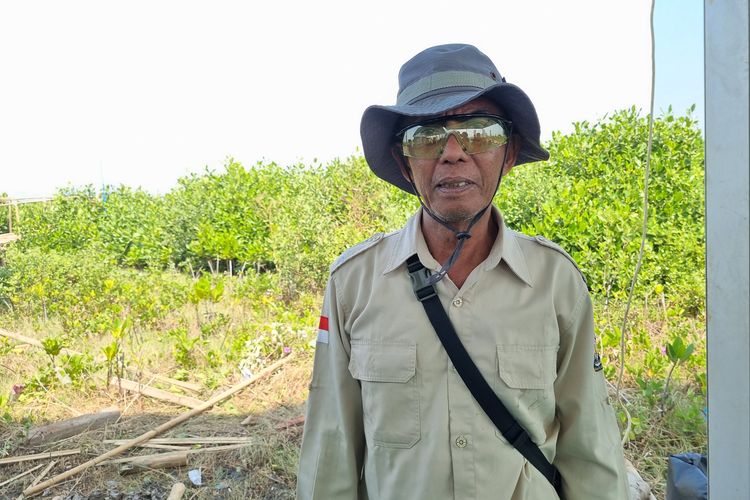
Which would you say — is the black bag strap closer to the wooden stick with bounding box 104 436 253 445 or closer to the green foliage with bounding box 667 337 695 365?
the green foliage with bounding box 667 337 695 365

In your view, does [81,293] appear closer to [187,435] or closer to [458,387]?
[187,435]

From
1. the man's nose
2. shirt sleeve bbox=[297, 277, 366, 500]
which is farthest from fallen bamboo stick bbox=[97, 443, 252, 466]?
the man's nose

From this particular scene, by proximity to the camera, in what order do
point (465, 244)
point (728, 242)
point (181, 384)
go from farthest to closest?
1. point (181, 384)
2. point (465, 244)
3. point (728, 242)

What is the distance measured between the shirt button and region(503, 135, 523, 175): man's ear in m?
0.80

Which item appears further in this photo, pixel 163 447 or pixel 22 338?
pixel 22 338

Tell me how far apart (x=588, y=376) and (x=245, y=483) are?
2.89m

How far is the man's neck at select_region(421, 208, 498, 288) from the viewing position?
1760 mm

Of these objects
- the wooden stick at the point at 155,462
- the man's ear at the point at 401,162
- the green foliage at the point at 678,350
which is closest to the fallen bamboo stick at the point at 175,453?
the wooden stick at the point at 155,462

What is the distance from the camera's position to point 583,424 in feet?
5.40

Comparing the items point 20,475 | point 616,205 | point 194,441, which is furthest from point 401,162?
point 616,205

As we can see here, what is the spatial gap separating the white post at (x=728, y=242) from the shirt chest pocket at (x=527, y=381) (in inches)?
26.0

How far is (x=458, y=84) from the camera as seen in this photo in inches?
66.5

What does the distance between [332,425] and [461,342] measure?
0.46 meters

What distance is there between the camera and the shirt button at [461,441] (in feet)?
5.06
